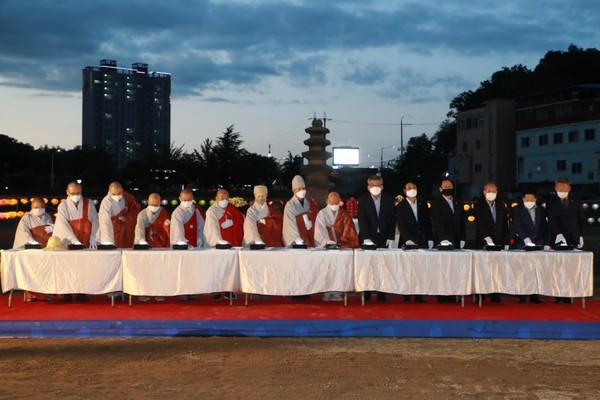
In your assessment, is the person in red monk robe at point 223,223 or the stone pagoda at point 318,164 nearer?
the person in red monk robe at point 223,223

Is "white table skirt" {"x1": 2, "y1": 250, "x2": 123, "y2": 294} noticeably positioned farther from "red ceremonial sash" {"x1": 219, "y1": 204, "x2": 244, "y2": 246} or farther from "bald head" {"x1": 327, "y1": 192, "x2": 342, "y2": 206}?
"bald head" {"x1": 327, "y1": 192, "x2": 342, "y2": 206}

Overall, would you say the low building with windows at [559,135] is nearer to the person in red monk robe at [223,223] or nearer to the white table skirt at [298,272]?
the person in red monk robe at [223,223]

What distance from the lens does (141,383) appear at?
6.73m

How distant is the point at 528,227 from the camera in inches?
429

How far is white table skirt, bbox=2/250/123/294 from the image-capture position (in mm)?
9703

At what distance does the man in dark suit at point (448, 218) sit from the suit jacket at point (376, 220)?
1.96 ft

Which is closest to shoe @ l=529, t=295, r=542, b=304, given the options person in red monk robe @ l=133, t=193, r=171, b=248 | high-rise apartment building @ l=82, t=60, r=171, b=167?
person in red monk robe @ l=133, t=193, r=171, b=248

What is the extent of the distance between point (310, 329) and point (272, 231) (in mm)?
2816

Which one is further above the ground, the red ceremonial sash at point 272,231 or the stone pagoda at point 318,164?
the stone pagoda at point 318,164

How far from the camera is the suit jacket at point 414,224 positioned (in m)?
10.8

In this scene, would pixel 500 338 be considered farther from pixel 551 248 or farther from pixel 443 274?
pixel 551 248

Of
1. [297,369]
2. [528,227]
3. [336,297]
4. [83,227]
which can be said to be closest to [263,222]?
[336,297]

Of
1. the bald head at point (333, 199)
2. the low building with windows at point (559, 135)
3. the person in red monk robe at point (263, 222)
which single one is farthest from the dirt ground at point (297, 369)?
the low building with windows at point (559, 135)

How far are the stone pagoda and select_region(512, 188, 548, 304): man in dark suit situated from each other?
433 inches
